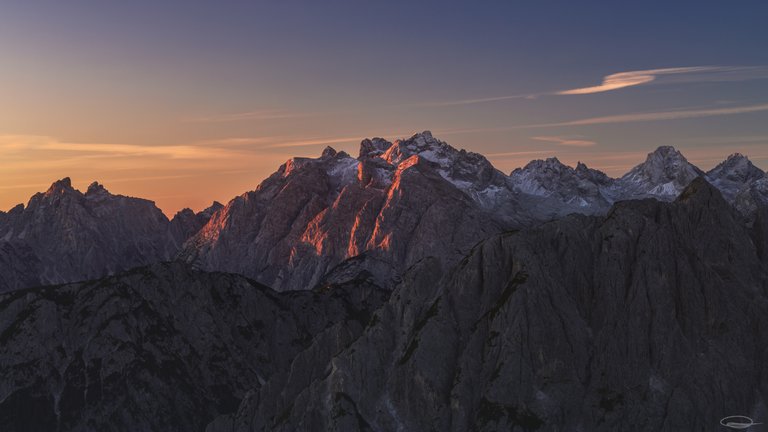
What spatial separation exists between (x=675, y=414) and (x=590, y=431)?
63.1 ft

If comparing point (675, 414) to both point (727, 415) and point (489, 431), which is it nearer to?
point (727, 415)

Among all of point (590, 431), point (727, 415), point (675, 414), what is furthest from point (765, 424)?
point (590, 431)

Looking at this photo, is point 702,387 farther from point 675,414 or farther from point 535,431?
point 535,431

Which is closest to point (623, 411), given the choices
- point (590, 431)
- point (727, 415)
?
point (590, 431)

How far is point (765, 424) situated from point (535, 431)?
171 feet

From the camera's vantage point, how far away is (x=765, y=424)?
648 ft

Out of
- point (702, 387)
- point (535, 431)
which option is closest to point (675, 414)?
point (702, 387)

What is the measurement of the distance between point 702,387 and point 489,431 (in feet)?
164

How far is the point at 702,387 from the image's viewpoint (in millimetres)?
199875

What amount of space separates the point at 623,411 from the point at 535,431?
2063 centimetres

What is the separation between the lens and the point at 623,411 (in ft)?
654

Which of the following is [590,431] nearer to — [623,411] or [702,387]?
[623,411]

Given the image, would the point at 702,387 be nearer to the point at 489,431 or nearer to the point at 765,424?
the point at 765,424

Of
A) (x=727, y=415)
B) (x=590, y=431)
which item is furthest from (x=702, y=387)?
(x=590, y=431)
